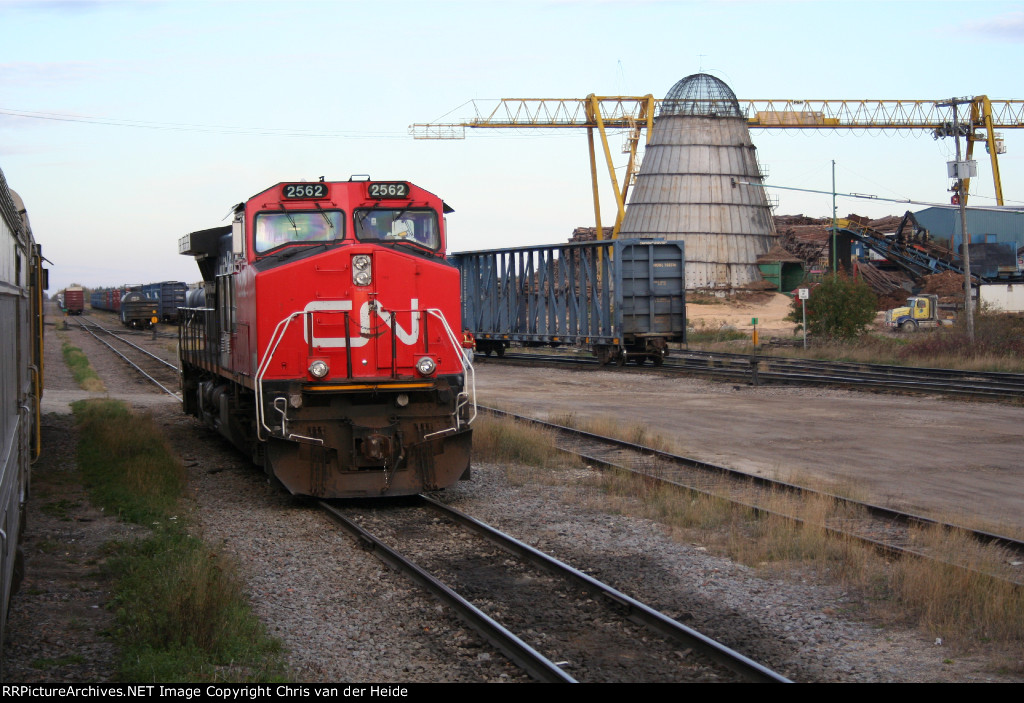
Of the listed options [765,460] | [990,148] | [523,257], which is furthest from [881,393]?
[990,148]

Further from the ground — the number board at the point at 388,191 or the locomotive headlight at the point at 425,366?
the number board at the point at 388,191

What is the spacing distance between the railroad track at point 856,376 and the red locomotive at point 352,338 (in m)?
15.7

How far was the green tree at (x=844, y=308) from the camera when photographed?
37656mm

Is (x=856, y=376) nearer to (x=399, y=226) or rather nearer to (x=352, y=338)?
(x=399, y=226)

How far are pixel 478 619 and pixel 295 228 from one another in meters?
5.91

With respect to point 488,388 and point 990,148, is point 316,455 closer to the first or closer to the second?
point 488,388

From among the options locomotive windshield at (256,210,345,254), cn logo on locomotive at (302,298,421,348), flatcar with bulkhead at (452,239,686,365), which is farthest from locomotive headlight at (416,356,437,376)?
flatcar with bulkhead at (452,239,686,365)

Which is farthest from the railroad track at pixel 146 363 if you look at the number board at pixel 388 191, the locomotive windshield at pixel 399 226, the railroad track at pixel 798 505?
the number board at pixel 388 191

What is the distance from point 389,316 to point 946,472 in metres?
8.34

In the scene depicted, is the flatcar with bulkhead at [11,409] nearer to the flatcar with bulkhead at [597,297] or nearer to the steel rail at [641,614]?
the steel rail at [641,614]

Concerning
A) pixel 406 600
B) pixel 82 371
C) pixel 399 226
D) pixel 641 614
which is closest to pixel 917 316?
pixel 82 371

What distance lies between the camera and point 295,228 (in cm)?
1123

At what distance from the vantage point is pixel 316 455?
10.5 m

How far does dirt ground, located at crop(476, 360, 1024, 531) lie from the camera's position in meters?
12.5
